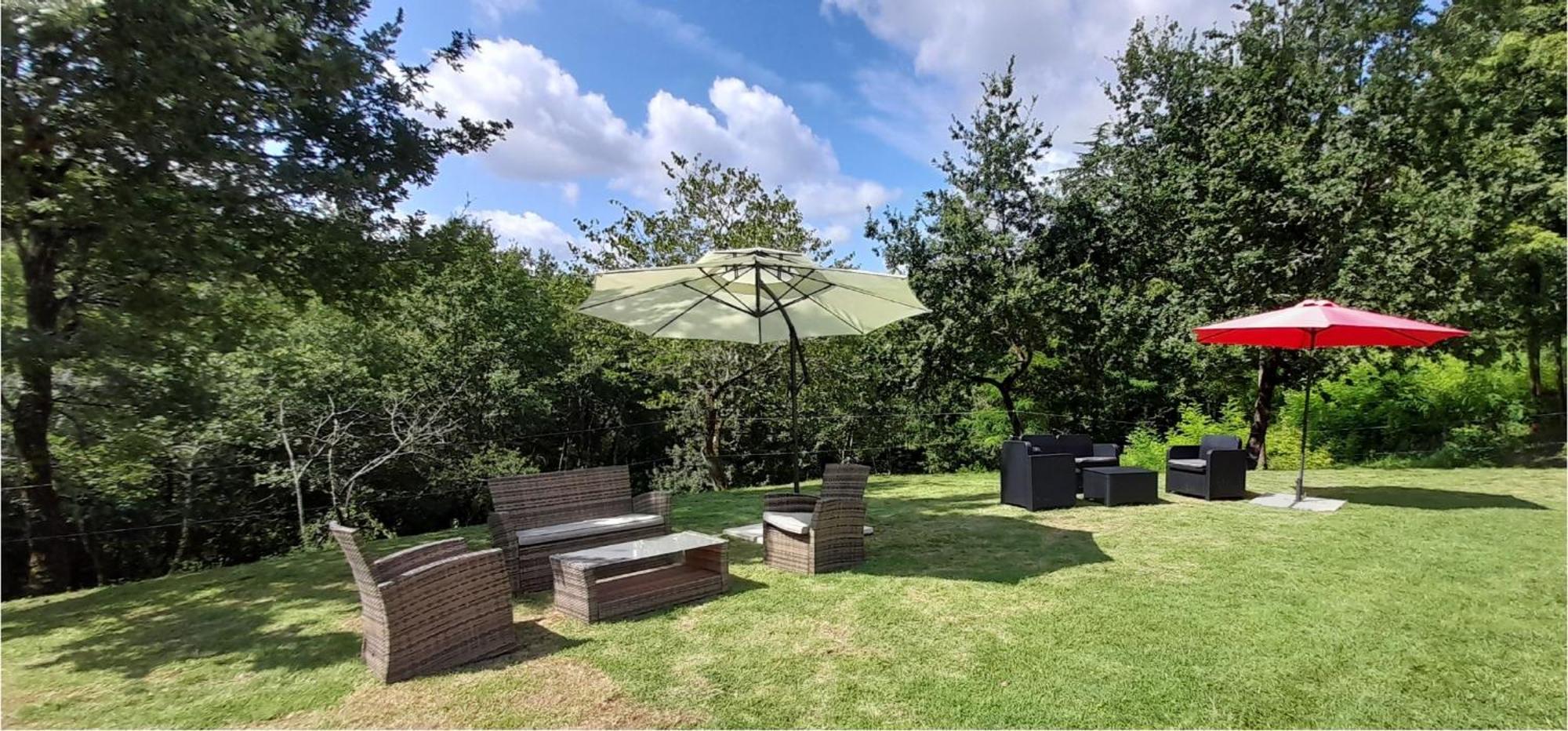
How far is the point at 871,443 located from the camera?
1395 cm

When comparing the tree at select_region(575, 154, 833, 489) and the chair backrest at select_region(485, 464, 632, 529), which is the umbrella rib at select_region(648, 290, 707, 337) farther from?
the tree at select_region(575, 154, 833, 489)

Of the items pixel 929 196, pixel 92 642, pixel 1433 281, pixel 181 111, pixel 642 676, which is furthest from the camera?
pixel 929 196

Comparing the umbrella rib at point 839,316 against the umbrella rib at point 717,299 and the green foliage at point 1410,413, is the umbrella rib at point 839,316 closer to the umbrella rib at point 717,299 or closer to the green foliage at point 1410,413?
the umbrella rib at point 717,299

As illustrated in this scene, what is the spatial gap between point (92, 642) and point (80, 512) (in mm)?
3544

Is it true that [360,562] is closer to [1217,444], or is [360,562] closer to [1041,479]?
[1041,479]

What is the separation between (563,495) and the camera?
519cm

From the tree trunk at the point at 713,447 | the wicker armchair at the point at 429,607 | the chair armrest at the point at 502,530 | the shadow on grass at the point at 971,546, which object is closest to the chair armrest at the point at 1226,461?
the shadow on grass at the point at 971,546

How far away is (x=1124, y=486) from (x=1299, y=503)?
1598 mm

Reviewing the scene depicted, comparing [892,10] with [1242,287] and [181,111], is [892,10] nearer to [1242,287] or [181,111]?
[1242,287]

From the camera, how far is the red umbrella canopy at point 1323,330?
20.1ft

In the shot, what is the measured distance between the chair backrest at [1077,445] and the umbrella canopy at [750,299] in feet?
10.7

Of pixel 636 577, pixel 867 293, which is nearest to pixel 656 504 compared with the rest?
pixel 636 577

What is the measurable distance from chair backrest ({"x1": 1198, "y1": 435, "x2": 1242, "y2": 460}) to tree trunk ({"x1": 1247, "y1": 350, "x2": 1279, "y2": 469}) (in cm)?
287

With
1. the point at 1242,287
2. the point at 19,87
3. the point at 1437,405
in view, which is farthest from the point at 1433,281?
the point at 19,87
